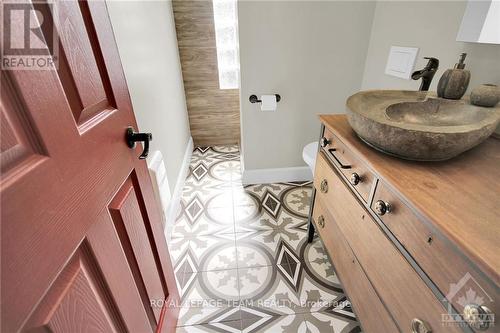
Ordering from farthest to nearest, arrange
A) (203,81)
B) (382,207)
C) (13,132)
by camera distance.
→ 1. (203,81)
2. (382,207)
3. (13,132)

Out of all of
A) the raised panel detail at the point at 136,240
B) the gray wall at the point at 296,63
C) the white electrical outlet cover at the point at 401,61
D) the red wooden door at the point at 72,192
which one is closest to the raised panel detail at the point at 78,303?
the red wooden door at the point at 72,192

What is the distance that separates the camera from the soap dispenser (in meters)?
0.85

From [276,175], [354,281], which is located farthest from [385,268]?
[276,175]

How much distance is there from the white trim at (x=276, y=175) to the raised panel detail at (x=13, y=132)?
1.81 meters

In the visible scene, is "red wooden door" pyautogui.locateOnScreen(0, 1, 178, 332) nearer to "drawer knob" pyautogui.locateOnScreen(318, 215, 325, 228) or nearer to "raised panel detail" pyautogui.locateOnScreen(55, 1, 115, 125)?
"raised panel detail" pyautogui.locateOnScreen(55, 1, 115, 125)

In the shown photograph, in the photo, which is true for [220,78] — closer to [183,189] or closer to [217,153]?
[217,153]

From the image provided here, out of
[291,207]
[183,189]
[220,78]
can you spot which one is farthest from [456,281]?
[220,78]

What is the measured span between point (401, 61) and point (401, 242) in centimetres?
116

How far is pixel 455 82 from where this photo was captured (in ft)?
2.83

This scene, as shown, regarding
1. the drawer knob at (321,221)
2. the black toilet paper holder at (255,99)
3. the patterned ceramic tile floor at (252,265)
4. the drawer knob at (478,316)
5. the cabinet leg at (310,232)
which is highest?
the black toilet paper holder at (255,99)

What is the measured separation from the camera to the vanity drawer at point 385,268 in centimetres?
60

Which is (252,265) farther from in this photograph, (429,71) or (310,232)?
(429,71)

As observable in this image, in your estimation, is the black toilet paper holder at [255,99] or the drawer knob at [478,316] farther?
the black toilet paper holder at [255,99]

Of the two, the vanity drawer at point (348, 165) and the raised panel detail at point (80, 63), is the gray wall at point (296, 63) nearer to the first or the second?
the vanity drawer at point (348, 165)
